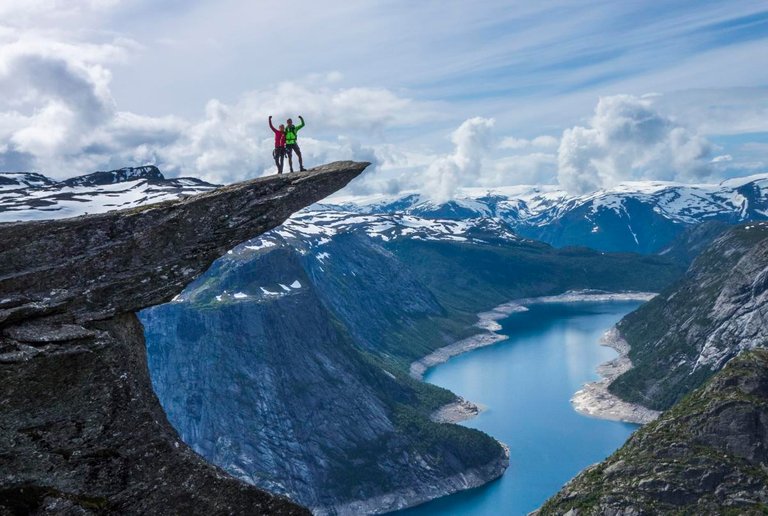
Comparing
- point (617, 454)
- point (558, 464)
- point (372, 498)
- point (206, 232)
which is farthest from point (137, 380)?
point (558, 464)


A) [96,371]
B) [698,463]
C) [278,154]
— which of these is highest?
[278,154]

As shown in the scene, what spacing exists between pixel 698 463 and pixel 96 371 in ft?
231

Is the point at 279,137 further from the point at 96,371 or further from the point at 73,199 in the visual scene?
the point at 73,199

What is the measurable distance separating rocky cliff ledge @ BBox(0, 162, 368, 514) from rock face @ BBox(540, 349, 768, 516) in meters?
59.4

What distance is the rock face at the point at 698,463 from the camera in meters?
71.3

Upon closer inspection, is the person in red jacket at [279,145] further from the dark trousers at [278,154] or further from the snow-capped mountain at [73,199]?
the snow-capped mountain at [73,199]

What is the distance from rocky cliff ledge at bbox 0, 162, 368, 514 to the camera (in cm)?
2184

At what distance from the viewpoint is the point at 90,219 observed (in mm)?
26766

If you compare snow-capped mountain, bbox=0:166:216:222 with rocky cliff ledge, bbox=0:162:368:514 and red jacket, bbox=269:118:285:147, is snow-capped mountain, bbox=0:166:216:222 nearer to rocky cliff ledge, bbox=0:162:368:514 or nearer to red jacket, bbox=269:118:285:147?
red jacket, bbox=269:118:285:147

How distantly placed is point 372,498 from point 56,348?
537 feet

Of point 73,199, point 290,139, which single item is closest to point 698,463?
point 290,139

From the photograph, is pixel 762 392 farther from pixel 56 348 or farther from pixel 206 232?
pixel 56 348

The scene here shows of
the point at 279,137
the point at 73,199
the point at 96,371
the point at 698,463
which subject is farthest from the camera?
the point at 73,199

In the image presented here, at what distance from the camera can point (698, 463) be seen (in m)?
75.1
